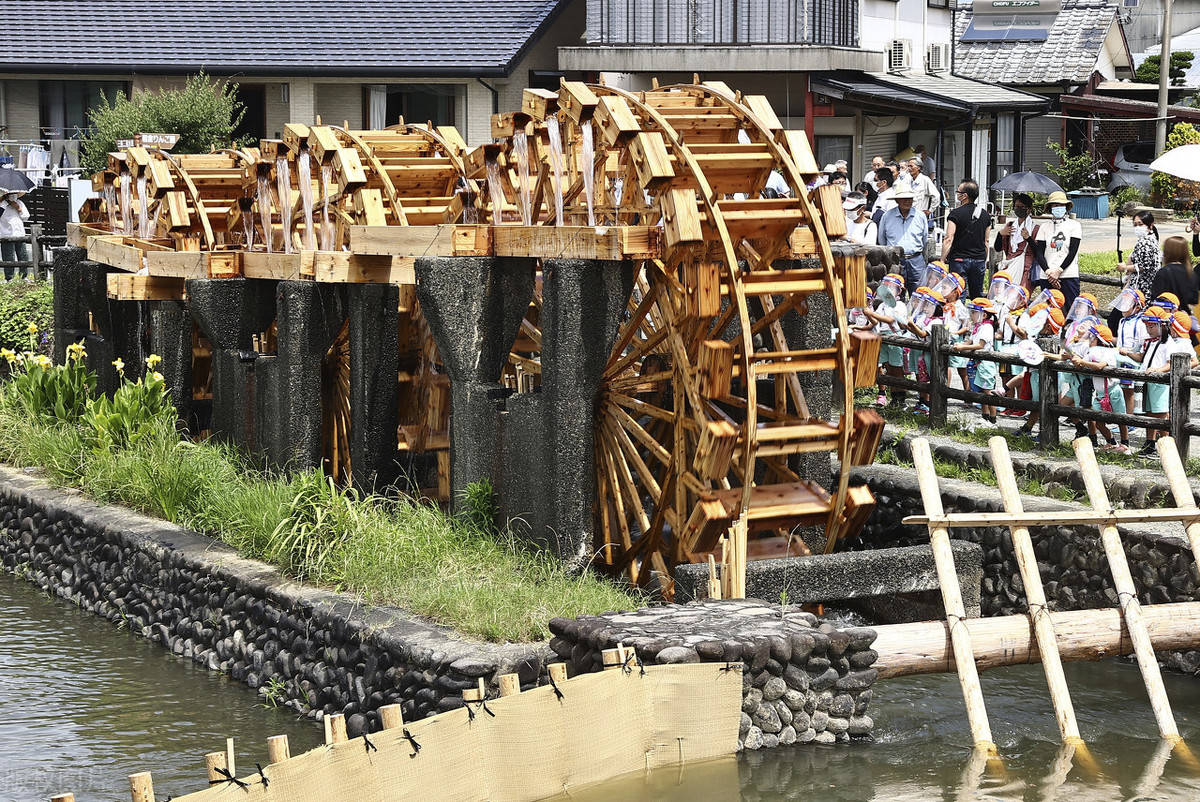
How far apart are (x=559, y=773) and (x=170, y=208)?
8357 mm

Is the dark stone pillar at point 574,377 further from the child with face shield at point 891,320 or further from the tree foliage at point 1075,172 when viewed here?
the tree foliage at point 1075,172

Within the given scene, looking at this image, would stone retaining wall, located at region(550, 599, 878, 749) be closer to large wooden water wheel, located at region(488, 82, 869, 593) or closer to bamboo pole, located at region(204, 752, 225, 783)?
large wooden water wheel, located at region(488, 82, 869, 593)

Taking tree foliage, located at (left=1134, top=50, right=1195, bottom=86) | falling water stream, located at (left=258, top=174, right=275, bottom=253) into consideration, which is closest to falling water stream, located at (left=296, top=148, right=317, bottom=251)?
falling water stream, located at (left=258, top=174, right=275, bottom=253)

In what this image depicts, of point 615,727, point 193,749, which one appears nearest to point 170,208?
point 193,749

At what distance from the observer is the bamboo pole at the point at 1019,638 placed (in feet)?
29.7

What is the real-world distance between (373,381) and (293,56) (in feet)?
65.0

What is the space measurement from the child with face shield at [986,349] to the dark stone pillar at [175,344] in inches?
254

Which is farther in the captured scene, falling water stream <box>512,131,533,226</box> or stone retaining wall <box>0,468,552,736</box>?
falling water stream <box>512,131,533,226</box>

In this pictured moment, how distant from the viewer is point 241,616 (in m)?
11.1

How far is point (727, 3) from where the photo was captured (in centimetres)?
2791

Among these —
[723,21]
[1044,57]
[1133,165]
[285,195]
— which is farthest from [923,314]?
[1044,57]

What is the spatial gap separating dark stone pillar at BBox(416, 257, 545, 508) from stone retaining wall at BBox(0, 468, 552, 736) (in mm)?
1460

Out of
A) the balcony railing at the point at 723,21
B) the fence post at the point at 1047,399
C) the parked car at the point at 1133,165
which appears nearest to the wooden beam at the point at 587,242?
the fence post at the point at 1047,399

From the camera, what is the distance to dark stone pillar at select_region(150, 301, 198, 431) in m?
15.3
